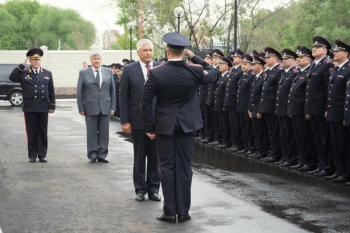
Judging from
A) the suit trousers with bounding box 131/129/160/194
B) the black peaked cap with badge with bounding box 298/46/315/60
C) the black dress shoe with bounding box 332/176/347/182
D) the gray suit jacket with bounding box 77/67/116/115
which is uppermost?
the black peaked cap with badge with bounding box 298/46/315/60

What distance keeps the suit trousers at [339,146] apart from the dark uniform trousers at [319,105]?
1.23 feet

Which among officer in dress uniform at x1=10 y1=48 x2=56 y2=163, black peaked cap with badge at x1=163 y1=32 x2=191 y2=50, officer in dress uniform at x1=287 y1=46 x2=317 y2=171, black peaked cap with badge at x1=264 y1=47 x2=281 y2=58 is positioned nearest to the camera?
black peaked cap with badge at x1=163 y1=32 x2=191 y2=50

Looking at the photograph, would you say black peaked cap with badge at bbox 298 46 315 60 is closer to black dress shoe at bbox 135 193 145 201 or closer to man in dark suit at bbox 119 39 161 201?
man in dark suit at bbox 119 39 161 201

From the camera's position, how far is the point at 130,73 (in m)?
9.50

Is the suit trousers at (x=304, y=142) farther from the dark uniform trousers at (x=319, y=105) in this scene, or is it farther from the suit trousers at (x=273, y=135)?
the suit trousers at (x=273, y=135)

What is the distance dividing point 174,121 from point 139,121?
4.36 ft

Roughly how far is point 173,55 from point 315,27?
127 feet

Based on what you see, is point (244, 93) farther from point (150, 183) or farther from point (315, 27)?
point (315, 27)

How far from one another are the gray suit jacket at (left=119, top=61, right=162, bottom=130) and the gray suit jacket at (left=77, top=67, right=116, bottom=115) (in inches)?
144

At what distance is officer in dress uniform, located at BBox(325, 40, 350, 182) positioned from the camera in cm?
1102

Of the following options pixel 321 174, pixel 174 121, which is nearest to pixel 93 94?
pixel 321 174

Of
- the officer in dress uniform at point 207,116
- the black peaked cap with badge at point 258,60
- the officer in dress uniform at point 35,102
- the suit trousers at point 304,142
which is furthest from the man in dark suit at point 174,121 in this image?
the officer in dress uniform at point 207,116

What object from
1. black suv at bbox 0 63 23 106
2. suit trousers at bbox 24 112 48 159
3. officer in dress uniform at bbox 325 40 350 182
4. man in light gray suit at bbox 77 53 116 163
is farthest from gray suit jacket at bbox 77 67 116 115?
black suv at bbox 0 63 23 106

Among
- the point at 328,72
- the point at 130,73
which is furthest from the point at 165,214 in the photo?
the point at 328,72
